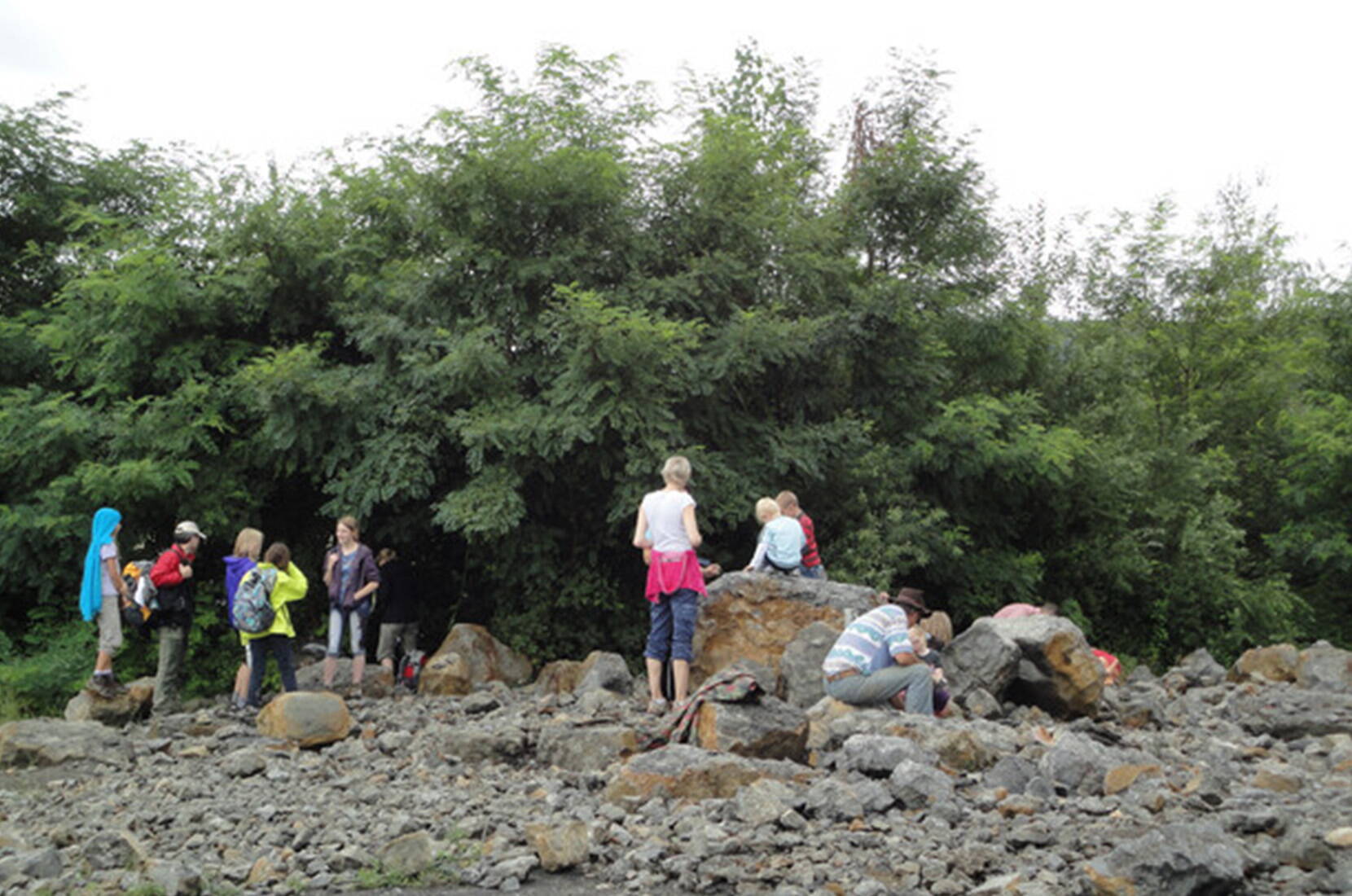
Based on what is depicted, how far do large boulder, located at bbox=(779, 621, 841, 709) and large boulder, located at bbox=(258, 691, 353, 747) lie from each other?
403 centimetres

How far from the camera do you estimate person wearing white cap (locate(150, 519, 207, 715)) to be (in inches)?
471

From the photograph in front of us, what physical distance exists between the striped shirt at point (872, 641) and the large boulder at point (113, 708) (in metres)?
7.11

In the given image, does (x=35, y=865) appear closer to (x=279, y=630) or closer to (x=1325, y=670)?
(x=279, y=630)

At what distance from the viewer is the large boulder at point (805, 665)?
36.9 ft

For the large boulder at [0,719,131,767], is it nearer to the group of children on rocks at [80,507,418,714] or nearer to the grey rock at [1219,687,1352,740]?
the group of children on rocks at [80,507,418,714]

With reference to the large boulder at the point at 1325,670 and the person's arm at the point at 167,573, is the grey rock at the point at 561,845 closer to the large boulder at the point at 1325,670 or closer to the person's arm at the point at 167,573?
the person's arm at the point at 167,573

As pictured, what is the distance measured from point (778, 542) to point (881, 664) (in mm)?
2382

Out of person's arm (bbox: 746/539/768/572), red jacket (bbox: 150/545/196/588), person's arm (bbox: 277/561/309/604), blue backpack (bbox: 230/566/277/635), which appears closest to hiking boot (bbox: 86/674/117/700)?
red jacket (bbox: 150/545/196/588)

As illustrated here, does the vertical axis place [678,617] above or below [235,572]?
below

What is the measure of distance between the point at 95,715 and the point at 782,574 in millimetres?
7000

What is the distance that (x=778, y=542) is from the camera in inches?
482

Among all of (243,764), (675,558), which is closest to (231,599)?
(243,764)

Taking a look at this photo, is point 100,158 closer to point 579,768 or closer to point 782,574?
point 782,574

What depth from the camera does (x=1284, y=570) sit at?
A: 91.8ft
